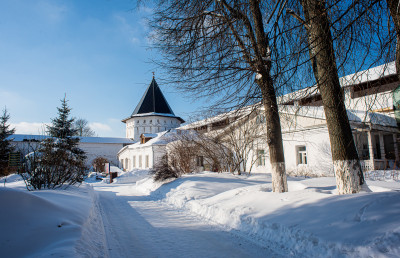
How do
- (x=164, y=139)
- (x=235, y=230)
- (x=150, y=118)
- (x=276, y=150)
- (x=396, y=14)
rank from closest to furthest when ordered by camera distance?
(x=396, y=14), (x=235, y=230), (x=276, y=150), (x=164, y=139), (x=150, y=118)

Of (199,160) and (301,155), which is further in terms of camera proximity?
(301,155)

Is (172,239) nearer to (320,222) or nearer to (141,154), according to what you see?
(320,222)

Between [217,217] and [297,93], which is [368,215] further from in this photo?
[217,217]

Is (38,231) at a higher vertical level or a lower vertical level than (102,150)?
lower

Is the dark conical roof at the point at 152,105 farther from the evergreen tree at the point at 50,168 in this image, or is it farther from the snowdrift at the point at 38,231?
the snowdrift at the point at 38,231

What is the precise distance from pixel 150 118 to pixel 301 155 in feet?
149

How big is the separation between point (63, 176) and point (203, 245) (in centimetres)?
801

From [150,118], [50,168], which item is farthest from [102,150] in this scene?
[50,168]

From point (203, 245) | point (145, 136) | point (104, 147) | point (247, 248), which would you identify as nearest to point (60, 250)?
point (203, 245)

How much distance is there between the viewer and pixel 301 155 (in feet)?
58.2

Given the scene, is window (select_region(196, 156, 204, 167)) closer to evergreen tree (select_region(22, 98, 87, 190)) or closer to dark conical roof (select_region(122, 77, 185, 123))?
evergreen tree (select_region(22, 98, 87, 190))

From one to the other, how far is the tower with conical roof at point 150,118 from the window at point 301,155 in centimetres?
4376

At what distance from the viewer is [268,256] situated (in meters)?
3.76

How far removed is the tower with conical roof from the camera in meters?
58.4
